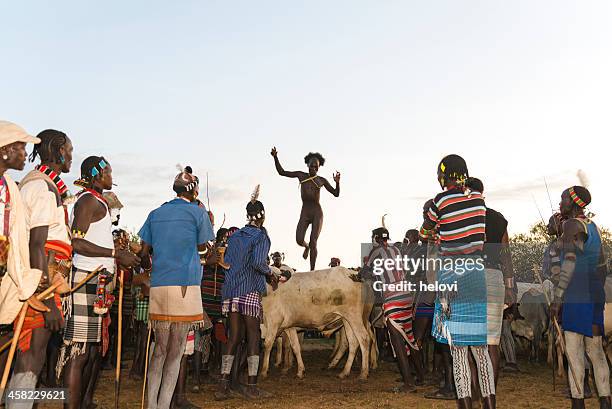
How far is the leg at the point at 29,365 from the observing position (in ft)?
13.6

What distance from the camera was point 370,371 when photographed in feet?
35.1

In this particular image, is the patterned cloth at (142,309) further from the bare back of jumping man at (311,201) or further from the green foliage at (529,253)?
the green foliage at (529,253)

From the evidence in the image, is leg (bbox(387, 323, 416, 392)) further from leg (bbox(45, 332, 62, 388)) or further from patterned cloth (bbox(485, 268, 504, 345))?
leg (bbox(45, 332, 62, 388))

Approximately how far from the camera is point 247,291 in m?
7.75

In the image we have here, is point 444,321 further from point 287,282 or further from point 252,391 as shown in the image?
point 287,282

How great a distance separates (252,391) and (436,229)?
11.9 ft

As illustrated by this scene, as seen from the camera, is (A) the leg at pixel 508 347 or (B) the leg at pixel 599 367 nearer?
(B) the leg at pixel 599 367

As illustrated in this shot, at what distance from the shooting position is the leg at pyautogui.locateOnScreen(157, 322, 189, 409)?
212 inches

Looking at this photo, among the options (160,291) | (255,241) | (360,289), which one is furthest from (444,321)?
(360,289)

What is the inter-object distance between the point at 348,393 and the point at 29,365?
5.10 metres

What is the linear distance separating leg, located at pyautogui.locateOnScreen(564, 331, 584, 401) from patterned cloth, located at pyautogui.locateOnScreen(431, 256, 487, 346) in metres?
1.47

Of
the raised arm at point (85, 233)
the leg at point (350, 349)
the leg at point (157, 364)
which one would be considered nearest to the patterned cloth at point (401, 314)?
the leg at point (350, 349)

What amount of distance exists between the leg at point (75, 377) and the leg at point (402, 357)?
15.0 feet

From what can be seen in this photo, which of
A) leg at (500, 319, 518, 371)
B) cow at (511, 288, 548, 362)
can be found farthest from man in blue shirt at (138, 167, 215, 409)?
cow at (511, 288, 548, 362)
